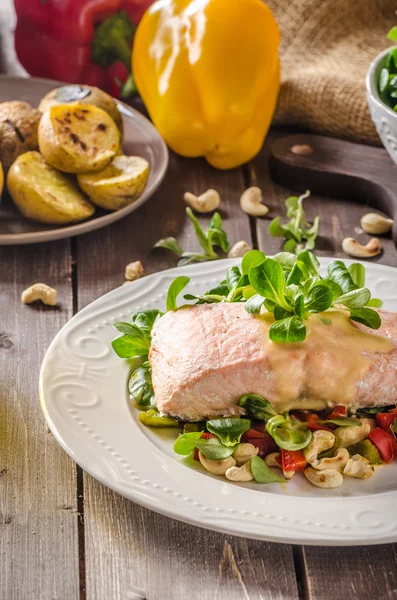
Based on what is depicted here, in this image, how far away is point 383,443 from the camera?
5.72 ft

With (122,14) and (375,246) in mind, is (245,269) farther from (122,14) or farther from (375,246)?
(122,14)

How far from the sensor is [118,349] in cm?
193

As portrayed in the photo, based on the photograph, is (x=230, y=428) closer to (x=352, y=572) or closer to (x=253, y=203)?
(x=352, y=572)

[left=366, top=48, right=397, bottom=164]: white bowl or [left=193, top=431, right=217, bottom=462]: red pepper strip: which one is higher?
[left=366, top=48, right=397, bottom=164]: white bowl

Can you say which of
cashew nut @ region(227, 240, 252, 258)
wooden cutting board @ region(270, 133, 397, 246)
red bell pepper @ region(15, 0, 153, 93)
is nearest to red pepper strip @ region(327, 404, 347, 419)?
cashew nut @ region(227, 240, 252, 258)

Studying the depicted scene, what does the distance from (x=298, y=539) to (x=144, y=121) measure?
72.7 inches

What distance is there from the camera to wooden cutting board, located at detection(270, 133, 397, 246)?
2789 mm

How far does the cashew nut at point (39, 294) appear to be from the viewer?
233 cm

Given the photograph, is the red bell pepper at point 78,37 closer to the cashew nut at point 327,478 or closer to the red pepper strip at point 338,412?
the red pepper strip at point 338,412

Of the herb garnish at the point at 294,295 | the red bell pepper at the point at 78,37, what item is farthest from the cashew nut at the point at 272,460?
the red bell pepper at the point at 78,37

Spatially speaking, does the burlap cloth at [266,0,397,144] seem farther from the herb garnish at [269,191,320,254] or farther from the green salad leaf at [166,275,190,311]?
the green salad leaf at [166,275,190,311]

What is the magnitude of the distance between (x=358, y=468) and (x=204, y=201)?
1.30 metres

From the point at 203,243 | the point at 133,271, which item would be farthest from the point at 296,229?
the point at 133,271

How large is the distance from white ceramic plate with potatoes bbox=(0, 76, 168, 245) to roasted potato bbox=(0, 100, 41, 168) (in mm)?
122
